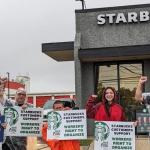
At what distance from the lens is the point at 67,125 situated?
9.42 metres

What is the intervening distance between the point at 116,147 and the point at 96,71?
11101 mm

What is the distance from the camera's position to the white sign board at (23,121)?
30.9 feet

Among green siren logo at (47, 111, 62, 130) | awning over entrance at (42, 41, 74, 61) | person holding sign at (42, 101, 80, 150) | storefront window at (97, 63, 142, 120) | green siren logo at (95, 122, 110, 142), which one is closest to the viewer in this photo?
green siren logo at (95, 122, 110, 142)

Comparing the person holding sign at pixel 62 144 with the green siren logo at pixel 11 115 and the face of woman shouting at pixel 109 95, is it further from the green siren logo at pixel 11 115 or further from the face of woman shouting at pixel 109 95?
the face of woman shouting at pixel 109 95

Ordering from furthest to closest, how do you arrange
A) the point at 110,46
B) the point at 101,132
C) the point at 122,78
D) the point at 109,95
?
the point at 122,78 → the point at 110,46 → the point at 101,132 → the point at 109,95

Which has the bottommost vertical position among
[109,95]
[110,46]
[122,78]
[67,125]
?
[67,125]

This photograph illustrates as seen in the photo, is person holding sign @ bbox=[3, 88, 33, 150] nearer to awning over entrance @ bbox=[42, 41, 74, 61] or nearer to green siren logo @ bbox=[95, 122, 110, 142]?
green siren logo @ bbox=[95, 122, 110, 142]

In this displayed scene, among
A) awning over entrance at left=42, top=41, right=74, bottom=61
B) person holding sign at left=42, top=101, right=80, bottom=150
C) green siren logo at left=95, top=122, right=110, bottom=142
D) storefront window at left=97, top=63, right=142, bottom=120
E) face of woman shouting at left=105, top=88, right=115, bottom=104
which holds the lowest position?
person holding sign at left=42, top=101, right=80, bottom=150

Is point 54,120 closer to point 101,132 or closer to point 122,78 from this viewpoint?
point 101,132

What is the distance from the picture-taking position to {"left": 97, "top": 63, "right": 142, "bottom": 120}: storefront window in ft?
64.5

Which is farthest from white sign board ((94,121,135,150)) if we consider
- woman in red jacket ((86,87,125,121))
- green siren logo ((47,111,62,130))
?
green siren logo ((47,111,62,130))

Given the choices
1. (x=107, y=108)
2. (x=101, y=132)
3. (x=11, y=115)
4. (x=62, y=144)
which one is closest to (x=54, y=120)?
(x=62, y=144)

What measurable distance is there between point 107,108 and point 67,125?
1029 mm

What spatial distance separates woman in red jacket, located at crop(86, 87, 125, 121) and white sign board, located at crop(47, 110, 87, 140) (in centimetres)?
33
